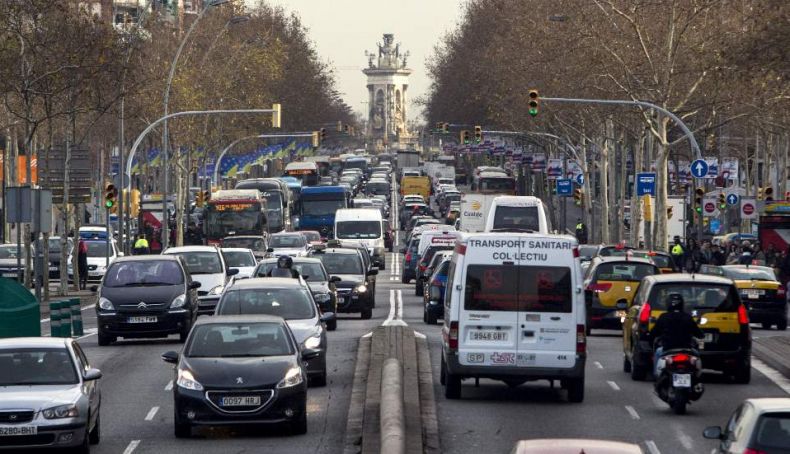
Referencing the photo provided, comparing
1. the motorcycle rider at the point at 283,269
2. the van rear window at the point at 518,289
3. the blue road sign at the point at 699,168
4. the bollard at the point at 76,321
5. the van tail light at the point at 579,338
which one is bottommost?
the bollard at the point at 76,321

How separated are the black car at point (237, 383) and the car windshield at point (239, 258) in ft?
80.9

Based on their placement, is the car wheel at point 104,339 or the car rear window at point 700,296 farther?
the car wheel at point 104,339

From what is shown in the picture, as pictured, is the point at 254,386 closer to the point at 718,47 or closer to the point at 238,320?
the point at 238,320

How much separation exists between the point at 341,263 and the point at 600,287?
9.08 metres

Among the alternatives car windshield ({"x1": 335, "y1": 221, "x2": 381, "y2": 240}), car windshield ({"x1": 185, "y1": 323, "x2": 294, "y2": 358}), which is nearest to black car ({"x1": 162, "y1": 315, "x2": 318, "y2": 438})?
car windshield ({"x1": 185, "y1": 323, "x2": 294, "y2": 358})

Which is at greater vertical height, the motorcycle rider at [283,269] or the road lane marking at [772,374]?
the motorcycle rider at [283,269]

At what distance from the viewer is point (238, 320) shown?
1961 cm

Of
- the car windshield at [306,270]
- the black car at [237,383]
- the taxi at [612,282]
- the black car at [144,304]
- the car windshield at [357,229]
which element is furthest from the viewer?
the car windshield at [357,229]

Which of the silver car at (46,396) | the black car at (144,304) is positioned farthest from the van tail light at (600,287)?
the silver car at (46,396)

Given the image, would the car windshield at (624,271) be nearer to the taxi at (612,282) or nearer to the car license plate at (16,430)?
the taxi at (612,282)

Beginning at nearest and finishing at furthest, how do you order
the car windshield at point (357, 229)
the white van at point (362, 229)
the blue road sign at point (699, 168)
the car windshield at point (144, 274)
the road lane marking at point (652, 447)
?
the road lane marking at point (652, 447) < the car windshield at point (144, 274) < the blue road sign at point (699, 168) < the white van at point (362, 229) < the car windshield at point (357, 229)

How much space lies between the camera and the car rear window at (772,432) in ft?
37.2

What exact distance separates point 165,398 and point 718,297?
303 inches

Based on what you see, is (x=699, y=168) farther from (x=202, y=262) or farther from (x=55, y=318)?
(x=55, y=318)
